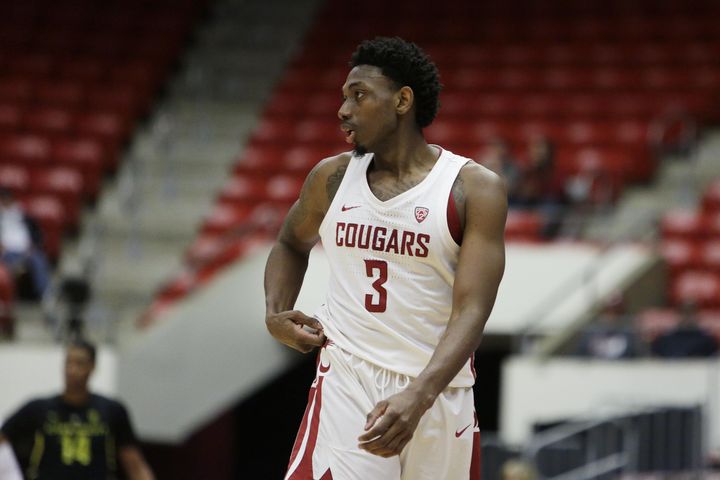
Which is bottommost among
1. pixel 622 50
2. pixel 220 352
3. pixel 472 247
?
pixel 220 352

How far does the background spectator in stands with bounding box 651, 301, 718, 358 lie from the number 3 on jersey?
7644 millimetres

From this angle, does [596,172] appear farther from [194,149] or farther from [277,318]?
[277,318]

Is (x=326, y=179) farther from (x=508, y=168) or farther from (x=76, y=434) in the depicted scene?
(x=508, y=168)

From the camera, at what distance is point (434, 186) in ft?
14.3

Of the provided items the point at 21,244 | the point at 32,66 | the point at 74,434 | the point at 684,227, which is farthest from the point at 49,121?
the point at 74,434

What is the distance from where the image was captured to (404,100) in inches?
173

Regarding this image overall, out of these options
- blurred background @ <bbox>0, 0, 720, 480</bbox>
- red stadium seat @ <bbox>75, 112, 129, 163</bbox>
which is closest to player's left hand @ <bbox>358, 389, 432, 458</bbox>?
blurred background @ <bbox>0, 0, 720, 480</bbox>

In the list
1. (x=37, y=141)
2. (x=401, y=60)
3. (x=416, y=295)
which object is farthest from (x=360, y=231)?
(x=37, y=141)

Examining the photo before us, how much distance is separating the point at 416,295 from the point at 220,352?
9504 mm

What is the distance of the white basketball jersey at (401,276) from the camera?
169 inches

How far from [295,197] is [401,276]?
1090 centimetres

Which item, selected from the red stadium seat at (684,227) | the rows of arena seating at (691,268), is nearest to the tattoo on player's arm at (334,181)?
the rows of arena seating at (691,268)

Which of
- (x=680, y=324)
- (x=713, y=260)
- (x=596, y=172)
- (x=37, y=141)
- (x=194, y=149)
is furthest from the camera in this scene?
(x=194, y=149)

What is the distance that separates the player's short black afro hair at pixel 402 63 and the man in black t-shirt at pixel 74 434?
361 cm
